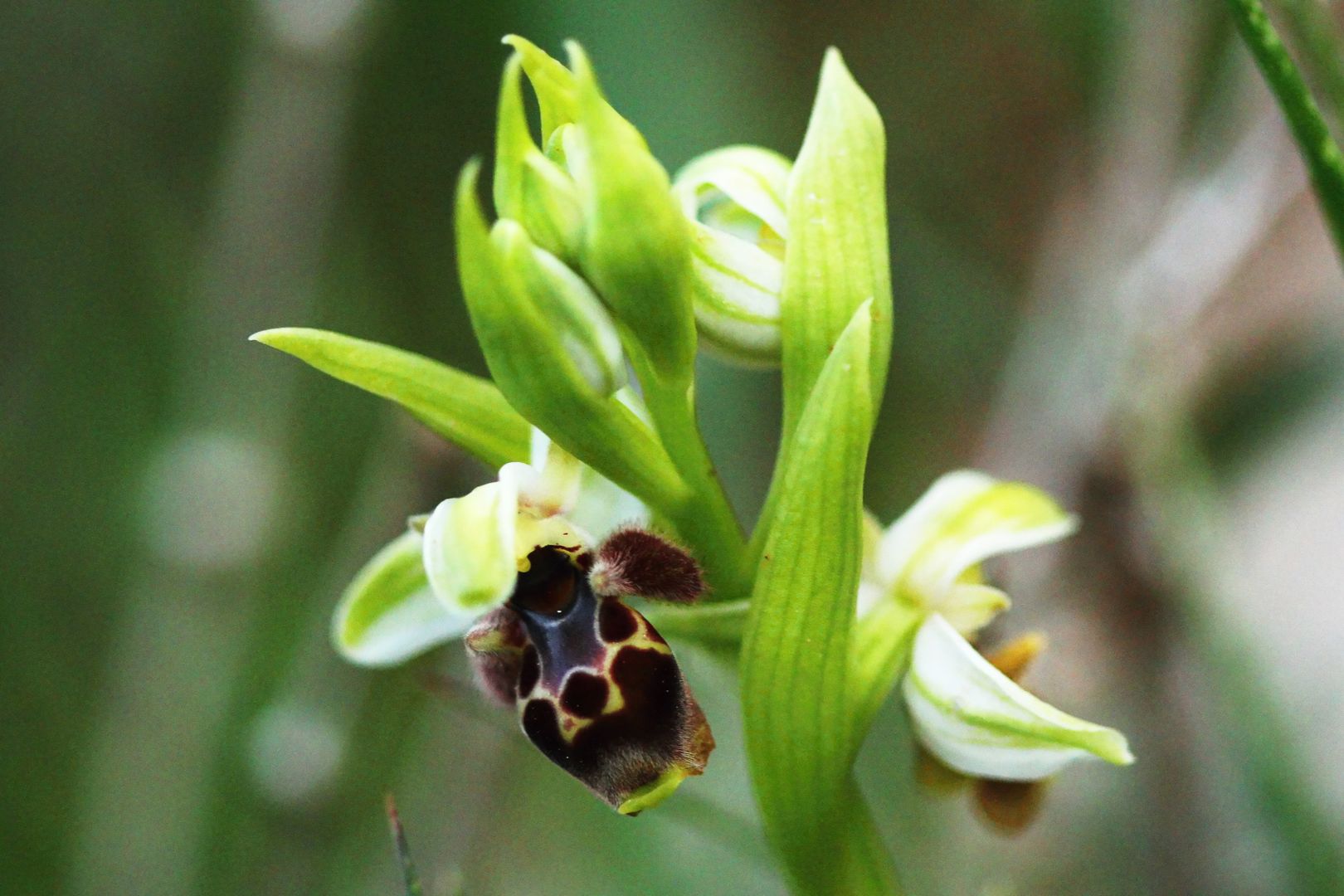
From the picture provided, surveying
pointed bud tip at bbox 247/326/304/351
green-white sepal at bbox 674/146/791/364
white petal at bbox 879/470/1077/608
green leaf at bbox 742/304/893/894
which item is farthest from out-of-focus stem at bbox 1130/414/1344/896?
pointed bud tip at bbox 247/326/304/351

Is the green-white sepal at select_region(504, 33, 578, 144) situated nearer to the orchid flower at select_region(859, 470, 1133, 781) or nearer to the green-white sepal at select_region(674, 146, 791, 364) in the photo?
the green-white sepal at select_region(674, 146, 791, 364)


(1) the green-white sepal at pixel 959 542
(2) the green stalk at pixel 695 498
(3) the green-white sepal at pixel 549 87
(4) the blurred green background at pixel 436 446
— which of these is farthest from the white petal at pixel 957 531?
(4) the blurred green background at pixel 436 446

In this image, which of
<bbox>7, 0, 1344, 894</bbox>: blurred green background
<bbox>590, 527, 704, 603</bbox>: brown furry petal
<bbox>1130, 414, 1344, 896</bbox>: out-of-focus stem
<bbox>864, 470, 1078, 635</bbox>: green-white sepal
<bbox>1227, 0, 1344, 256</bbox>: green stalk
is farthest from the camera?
<bbox>7, 0, 1344, 894</bbox>: blurred green background

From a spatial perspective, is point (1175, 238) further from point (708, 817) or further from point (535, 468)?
point (535, 468)

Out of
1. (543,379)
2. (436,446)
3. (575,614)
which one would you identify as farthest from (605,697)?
(436,446)

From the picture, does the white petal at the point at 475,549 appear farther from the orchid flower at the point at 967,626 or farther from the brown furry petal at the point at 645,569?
the orchid flower at the point at 967,626

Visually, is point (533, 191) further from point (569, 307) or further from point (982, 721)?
point (982, 721)
